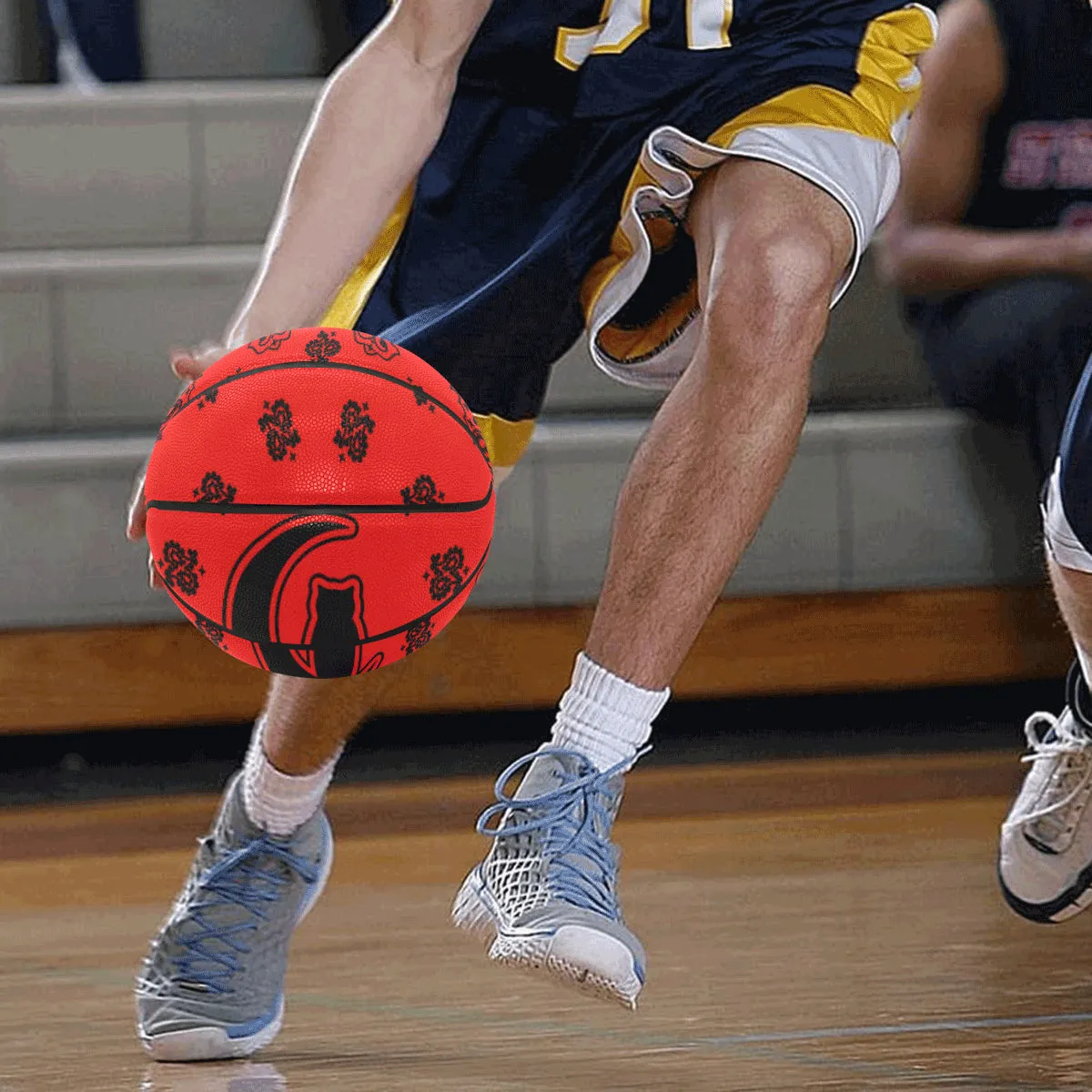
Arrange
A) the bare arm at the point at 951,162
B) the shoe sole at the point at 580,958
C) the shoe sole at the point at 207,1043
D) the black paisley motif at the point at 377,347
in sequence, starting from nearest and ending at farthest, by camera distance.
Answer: the shoe sole at the point at 580,958 < the black paisley motif at the point at 377,347 < the shoe sole at the point at 207,1043 < the bare arm at the point at 951,162

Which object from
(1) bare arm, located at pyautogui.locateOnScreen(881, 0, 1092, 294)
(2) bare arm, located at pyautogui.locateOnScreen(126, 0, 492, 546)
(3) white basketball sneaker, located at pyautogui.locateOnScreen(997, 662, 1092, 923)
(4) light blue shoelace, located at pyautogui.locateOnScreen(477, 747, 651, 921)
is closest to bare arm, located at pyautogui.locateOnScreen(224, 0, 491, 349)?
(2) bare arm, located at pyautogui.locateOnScreen(126, 0, 492, 546)

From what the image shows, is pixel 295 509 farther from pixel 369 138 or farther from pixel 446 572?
pixel 369 138

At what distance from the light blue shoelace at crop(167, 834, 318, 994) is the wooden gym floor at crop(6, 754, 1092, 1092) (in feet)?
0.19

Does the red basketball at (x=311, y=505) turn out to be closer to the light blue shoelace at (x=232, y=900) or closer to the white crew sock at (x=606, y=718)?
the white crew sock at (x=606, y=718)

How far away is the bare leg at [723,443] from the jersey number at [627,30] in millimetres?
179

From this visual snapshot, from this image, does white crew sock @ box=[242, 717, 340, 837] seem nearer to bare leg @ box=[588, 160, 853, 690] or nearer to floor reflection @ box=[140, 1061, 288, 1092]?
Result: floor reflection @ box=[140, 1061, 288, 1092]

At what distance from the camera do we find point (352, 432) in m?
1.18

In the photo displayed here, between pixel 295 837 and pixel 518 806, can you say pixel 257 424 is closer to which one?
pixel 518 806

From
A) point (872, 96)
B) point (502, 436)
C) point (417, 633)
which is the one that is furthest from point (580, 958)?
point (872, 96)

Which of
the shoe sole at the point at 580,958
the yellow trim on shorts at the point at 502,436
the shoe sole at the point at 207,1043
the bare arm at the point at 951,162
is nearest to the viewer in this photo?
the shoe sole at the point at 580,958

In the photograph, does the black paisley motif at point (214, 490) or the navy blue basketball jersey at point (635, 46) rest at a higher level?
the navy blue basketball jersey at point (635, 46)

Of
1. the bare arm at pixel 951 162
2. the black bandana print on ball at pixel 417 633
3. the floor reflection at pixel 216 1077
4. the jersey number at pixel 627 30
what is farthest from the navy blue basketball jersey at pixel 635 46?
A: the bare arm at pixel 951 162

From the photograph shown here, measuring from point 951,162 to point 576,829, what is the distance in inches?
65.0

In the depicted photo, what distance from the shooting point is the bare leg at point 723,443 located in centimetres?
124
